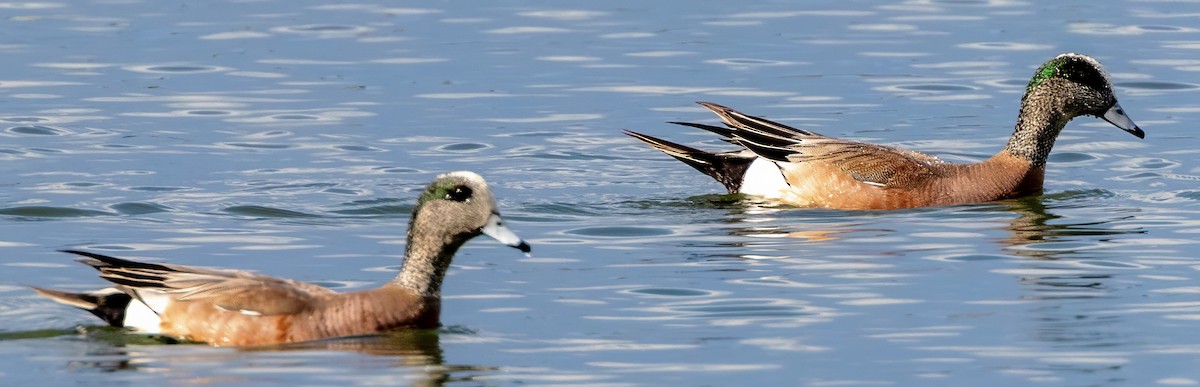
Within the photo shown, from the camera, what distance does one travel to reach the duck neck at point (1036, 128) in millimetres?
13859

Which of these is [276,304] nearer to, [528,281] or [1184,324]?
[528,281]

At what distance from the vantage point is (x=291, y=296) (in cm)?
929

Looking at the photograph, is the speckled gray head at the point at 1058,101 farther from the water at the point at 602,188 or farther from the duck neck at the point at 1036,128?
the water at the point at 602,188

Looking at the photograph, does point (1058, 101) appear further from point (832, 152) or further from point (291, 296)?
point (291, 296)

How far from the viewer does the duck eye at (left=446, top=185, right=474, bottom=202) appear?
9375 mm

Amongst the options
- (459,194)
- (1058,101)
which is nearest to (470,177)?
(459,194)

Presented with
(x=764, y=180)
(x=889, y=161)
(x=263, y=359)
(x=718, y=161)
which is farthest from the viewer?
(x=718, y=161)

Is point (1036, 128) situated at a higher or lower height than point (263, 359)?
higher

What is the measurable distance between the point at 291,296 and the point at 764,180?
16.5 ft

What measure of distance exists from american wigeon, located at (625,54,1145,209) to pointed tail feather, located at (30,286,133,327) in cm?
475

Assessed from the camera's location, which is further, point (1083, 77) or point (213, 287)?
point (1083, 77)

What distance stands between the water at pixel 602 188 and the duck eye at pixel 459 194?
572 millimetres

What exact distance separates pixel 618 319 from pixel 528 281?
1038 mm

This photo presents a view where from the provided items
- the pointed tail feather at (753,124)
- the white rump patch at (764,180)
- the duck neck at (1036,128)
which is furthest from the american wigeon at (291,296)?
the duck neck at (1036,128)
